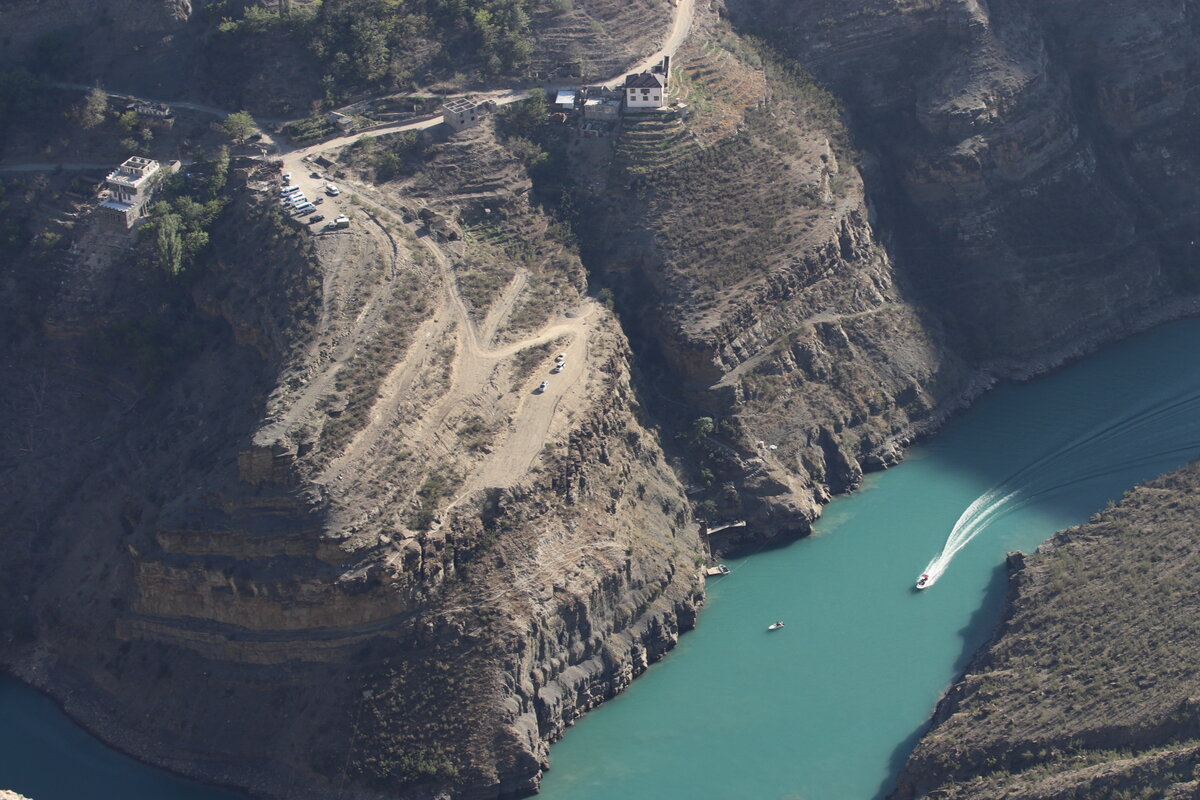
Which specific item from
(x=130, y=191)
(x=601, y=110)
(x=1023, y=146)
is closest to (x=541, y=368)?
(x=601, y=110)

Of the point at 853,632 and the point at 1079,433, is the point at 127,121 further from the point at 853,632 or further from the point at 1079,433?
the point at 1079,433

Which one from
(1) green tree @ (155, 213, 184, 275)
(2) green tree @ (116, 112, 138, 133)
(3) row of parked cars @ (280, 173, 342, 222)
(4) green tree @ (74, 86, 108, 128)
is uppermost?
(4) green tree @ (74, 86, 108, 128)

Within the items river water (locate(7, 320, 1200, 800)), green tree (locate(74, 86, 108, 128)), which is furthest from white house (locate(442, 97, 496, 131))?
river water (locate(7, 320, 1200, 800))

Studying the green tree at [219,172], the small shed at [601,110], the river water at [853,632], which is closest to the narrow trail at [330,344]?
the green tree at [219,172]

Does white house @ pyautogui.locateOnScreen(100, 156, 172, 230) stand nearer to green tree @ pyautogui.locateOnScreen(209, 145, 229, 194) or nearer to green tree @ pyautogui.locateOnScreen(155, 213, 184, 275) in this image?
green tree @ pyautogui.locateOnScreen(155, 213, 184, 275)

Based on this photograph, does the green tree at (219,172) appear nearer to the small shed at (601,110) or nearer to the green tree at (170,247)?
the green tree at (170,247)
